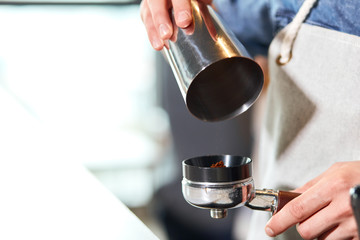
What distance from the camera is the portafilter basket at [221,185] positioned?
562 millimetres

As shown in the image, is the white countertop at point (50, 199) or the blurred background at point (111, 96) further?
the blurred background at point (111, 96)

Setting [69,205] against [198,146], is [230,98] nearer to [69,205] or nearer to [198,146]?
[69,205]

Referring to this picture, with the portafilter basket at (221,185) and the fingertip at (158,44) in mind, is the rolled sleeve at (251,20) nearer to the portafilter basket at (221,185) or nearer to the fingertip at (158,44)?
the fingertip at (158,44)

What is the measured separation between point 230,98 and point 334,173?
20cm

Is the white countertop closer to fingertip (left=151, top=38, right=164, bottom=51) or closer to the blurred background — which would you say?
fingertip (left=151, top=38, right=164, bottom=51)

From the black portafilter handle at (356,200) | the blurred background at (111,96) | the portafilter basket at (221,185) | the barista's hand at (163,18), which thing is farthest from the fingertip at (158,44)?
the blurred background at (111,96)

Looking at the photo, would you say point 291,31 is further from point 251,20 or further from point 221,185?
point 221,185

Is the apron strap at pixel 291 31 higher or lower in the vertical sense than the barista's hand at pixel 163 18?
lower

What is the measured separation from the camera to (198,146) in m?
2.53

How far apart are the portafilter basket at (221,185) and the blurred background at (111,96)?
188 centimetres

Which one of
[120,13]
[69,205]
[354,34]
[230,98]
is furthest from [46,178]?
[120,13]

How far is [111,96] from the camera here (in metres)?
3.10

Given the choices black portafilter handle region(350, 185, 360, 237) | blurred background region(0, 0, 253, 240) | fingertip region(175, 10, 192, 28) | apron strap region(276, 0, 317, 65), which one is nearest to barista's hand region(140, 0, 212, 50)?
fingertip region(175, 10, 192, 28)

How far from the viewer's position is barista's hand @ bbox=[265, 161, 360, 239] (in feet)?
1.98
